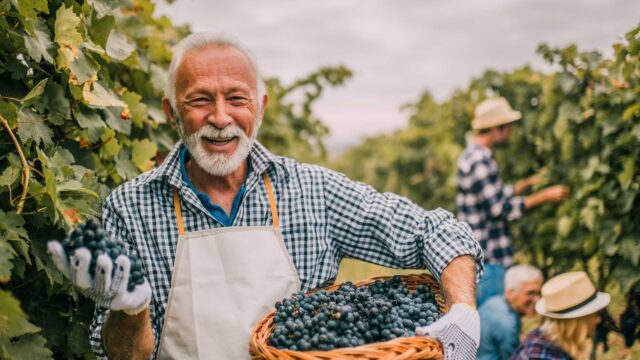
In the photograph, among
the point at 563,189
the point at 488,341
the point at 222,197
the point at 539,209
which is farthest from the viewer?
the point at 539,209

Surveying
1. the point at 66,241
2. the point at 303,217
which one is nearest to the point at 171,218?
the point at 303,217

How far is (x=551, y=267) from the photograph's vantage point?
572 centimetres

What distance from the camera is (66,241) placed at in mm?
1832

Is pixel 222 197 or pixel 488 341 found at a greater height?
pixel 222 197

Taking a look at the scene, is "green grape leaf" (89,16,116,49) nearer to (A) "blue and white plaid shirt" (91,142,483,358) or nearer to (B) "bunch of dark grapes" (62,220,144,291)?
(A) "blue and white plaid shirt" (91,142,483,358)

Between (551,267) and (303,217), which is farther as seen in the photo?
(551,267)

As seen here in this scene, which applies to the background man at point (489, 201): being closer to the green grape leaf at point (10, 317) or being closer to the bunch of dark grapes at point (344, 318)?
the bunch of dark grapes at point (344, 318)

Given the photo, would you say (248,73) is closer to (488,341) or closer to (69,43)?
(69,43)

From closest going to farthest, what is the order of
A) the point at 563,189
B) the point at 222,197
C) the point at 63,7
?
the point at 63,7 < the point at 222,197 < the point at 563,189

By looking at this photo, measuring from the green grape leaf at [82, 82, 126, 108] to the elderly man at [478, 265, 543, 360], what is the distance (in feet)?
9.15

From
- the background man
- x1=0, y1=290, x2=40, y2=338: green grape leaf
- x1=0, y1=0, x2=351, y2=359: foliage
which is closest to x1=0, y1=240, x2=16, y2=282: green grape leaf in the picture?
x1=0, y1=0, x2=351, y2=359: foliage

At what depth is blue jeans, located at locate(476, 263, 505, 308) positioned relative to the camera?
4.71 meters

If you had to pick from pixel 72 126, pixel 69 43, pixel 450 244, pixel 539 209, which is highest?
pixel 69 43

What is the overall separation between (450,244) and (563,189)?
3.38 metres
